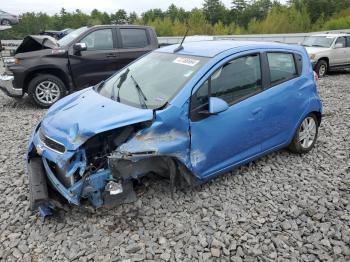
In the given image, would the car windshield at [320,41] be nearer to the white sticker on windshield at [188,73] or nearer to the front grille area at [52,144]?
the white sticker on windshield at [188,73]

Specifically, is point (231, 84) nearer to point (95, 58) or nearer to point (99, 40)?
point (95, 58)

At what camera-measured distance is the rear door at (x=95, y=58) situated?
7911mm

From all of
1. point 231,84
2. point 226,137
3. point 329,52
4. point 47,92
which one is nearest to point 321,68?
point 329,52

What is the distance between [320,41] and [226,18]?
2226 centimetres

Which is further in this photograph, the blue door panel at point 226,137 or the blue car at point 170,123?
the blue door panel at point 226,137

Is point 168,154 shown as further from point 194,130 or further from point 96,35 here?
point 96,35

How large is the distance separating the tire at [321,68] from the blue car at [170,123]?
28.6ft

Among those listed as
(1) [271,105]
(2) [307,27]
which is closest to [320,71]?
(1) [271,105]

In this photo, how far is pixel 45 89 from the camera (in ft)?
25.4

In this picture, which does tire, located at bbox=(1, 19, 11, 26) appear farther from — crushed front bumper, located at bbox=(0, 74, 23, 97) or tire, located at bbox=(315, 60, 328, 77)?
tire, located at bbox=(315, 60, 328, 77)

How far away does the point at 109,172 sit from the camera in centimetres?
330

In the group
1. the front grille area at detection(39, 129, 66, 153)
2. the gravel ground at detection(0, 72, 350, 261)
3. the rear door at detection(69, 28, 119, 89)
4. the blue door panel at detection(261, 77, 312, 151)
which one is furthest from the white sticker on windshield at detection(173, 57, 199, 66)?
the rear door at detection(69, 28, 119, 89)

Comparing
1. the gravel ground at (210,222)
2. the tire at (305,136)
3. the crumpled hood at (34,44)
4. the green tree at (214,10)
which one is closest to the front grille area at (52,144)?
the gravel ground at (210,222)

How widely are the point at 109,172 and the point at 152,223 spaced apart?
0.67 meters
